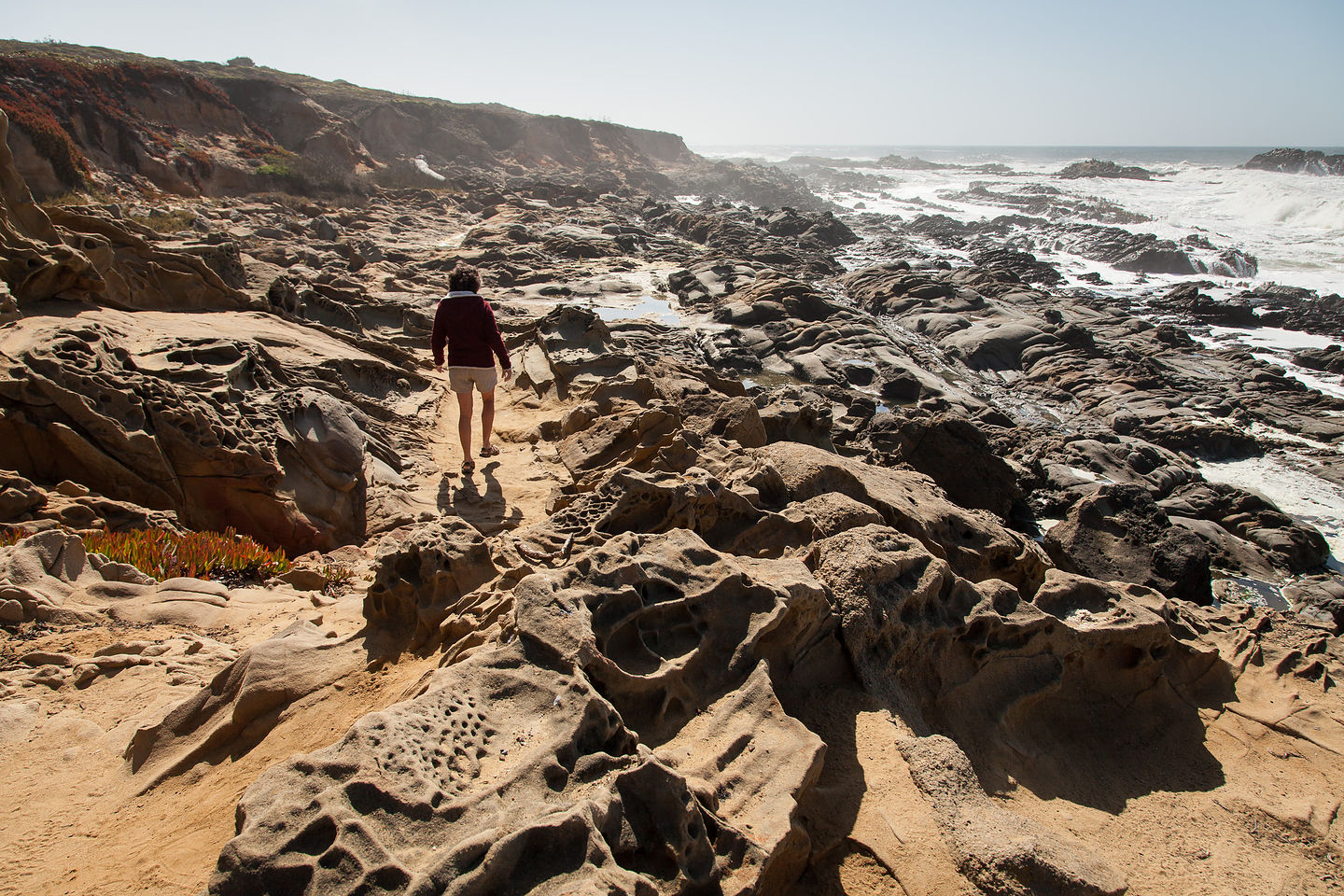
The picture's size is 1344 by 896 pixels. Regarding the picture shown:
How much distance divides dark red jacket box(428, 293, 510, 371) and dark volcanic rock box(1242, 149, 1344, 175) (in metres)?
65.3

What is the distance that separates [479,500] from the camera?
564cm

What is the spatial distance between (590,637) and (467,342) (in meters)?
4.06

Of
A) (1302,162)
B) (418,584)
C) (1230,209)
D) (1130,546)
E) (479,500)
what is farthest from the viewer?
(1302,162)

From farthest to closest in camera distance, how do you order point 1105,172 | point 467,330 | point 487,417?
point 1105,172 < point 487,417 < point 467,330

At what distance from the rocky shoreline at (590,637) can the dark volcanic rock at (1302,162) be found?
59.1 metres

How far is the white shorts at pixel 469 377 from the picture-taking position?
6.05 m

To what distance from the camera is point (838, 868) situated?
7.66 ft

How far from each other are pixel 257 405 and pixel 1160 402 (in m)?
13.8

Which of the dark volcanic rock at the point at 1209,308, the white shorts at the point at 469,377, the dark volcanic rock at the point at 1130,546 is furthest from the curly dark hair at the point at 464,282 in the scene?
the dark volcanic rock at the point at 1209,308

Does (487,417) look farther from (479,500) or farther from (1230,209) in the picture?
(1230,209)

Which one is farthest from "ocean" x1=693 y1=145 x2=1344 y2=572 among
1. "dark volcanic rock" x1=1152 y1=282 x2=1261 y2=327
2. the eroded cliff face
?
the eroded cliff face

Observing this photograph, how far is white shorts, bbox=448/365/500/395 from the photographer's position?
19.8 feet

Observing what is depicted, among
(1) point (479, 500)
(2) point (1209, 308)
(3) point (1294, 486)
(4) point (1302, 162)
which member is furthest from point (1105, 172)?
(1) point (479, 500)

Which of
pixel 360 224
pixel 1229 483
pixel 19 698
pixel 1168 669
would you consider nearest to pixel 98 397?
pixel 19 698
